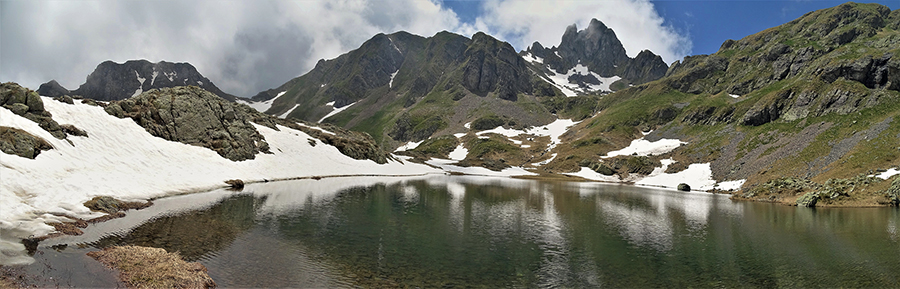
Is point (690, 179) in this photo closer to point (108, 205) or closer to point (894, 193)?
point (894, 193)

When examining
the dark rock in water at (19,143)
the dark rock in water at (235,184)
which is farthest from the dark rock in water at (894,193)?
the dark rock in water at (19,143)

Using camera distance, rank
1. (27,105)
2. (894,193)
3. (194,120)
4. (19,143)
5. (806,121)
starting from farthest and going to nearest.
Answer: (806,121) → (194,120) → (894,193) → (27,105) → (19,143)

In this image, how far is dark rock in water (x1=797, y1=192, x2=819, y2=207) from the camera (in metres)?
52.1

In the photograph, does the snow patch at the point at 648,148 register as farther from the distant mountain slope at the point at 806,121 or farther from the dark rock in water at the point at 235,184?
the dark rock in water at the point at 235,184

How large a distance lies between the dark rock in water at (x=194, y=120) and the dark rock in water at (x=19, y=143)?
26.7m

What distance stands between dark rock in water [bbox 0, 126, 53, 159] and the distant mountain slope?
91.0 m

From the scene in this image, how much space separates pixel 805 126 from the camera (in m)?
104

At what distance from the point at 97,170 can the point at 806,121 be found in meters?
154

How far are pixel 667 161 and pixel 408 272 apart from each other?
133457 millimetres

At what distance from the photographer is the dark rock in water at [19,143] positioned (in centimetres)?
3053


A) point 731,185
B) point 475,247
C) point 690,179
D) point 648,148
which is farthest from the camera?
point 648,148

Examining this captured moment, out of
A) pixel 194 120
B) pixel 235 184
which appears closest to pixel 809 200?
pixel 235 184

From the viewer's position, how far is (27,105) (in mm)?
42219

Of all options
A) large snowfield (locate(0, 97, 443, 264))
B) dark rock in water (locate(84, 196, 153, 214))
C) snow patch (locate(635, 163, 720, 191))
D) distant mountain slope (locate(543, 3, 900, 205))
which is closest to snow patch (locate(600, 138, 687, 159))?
distant mountain slope (locate(543, 3, 900, 205))
